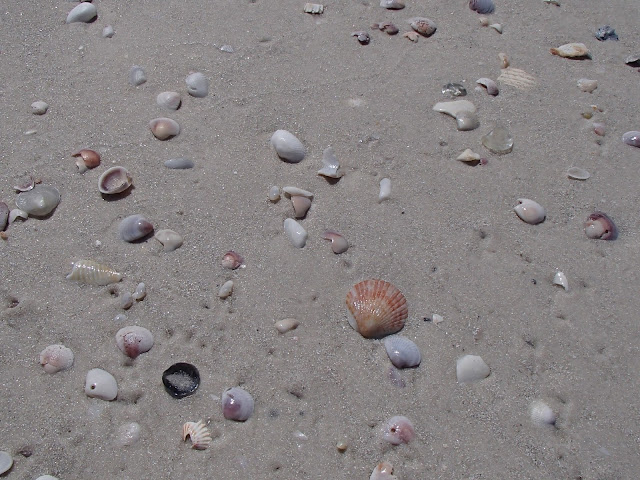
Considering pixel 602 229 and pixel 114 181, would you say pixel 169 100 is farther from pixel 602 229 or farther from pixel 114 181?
pixel 602 229

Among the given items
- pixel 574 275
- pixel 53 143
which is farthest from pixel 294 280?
pixel 53 143

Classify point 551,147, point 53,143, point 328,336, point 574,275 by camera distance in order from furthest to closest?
point 551,147, point 53,143, point 574,275, point 328,336

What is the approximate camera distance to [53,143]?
2.74m

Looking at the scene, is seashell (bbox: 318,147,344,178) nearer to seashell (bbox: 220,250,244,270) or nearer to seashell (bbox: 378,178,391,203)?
seashell (bbox: 378,178,391,203)

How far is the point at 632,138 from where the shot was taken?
298 centimetres

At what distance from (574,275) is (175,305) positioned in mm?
1716

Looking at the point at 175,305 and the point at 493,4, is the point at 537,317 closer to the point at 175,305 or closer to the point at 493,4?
the point at 175,305

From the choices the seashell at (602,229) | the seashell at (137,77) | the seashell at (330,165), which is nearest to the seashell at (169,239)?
the seashell at (330,165)

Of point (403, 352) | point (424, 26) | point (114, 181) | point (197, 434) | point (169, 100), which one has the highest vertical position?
point (424, 26)

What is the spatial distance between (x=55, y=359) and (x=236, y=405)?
2.30 feet

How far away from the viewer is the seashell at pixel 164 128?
109 inches

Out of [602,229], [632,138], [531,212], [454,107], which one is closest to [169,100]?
[454,107]

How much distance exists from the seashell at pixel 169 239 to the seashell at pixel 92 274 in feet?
0.75

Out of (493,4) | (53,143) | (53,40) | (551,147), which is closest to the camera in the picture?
(53,143)
